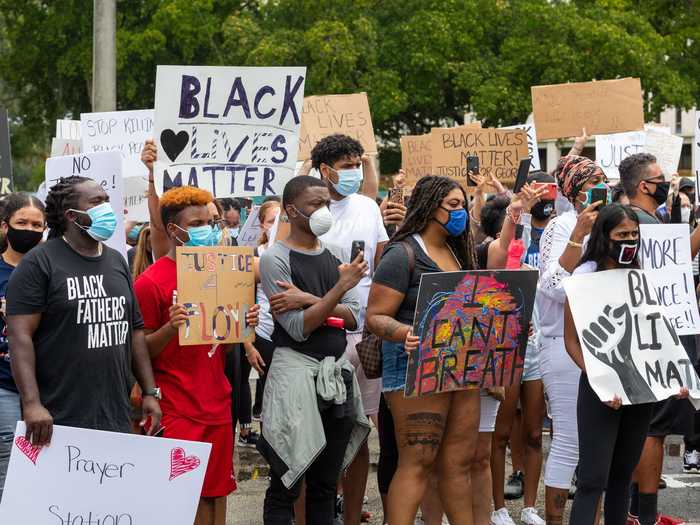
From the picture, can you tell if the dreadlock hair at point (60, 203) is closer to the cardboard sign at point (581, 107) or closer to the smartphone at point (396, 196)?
the smartphone at point (396, 196)

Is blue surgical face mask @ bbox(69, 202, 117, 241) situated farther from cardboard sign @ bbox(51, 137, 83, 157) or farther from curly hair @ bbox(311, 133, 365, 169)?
cardboard sign @ bbox(51, 137, 83, 157)

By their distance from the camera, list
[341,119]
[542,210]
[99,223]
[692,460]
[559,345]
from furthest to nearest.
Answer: [341,119]
[692,460]
[542,210]
[559,345]
[99,223]

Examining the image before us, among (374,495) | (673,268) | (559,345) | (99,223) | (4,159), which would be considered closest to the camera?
(99,223)

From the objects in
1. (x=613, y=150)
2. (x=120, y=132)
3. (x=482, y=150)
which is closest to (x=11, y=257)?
(x=482, y=150)

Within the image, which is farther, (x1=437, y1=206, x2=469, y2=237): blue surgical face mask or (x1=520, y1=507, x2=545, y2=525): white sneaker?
(x1=520, y1=507, x2=545, y2=525): white sneaker

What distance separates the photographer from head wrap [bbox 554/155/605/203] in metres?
5.89

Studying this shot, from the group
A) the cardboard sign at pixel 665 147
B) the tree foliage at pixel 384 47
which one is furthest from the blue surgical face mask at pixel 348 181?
the tree foliage at pixel 384 47

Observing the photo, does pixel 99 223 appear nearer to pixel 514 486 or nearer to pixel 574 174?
pixel 574 174

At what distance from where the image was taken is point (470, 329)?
17.2 feet

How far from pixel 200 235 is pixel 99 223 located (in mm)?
668

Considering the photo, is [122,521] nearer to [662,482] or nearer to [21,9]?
[662,482]

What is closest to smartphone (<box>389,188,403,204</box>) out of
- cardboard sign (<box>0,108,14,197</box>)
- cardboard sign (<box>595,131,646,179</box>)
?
cardboard sign (<box>0,108,14,197</box>)

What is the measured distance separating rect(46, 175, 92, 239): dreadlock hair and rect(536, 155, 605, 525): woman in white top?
2393 mm

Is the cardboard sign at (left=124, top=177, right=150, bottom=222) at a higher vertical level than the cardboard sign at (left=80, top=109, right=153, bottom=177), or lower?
lower
